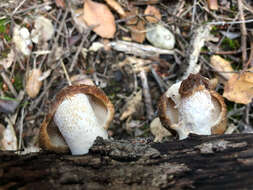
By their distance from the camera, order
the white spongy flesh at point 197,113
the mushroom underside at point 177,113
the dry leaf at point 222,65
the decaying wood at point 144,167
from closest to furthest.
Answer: the decaying wood at point 144,167
the white spongy flesh at point 197,113
the mushroom underside at point 177,113
the dry leaf at point 222,65

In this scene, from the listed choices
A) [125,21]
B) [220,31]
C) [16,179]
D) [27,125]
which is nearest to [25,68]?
[27,125]

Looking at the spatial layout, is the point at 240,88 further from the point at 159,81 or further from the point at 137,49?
the point at 137,49

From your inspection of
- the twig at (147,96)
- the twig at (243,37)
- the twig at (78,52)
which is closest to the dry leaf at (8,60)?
the twig at (78,52)

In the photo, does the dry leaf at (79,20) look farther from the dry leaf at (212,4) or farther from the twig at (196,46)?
the dry leaf at (212,4)

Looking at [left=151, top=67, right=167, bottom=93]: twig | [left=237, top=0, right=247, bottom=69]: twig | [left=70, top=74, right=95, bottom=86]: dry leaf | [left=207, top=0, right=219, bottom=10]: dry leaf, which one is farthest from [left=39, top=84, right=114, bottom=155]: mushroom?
[left=207, top=0, right=219, bottom=10]: dry leaf

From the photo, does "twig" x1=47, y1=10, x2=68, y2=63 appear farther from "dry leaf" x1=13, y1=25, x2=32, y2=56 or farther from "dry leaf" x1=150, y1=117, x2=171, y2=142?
"dry leaf" x1=150, y1=117, x2=171, y2=142

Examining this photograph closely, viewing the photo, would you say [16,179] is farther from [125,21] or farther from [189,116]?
[125,21]

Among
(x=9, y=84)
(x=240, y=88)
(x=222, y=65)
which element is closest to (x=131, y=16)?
(x=222, y=65)
